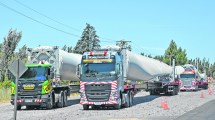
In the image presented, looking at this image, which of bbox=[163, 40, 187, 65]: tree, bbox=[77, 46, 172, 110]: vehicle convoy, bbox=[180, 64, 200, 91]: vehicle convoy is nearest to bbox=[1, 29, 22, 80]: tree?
bbox=[180, 64, 200, 91]: vehicle convoy

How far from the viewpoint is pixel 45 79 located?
23484 mm

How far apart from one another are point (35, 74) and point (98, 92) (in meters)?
3.77

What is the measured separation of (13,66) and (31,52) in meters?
12.3

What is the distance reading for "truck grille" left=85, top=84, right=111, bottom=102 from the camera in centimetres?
2373

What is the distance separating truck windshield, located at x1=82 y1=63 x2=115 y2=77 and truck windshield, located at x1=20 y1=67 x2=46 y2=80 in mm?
2373

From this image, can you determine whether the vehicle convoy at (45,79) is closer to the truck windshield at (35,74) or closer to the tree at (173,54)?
the truck windshield at (35,74)

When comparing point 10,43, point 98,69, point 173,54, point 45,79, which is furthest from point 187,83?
point 173,54

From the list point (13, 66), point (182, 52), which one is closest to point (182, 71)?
point (13, 66)

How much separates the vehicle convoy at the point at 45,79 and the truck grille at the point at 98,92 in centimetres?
227

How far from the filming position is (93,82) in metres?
23.8

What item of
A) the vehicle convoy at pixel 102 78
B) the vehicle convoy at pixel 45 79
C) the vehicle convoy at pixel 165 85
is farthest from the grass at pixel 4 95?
Result: the vehicle convoy at pixel 165 85

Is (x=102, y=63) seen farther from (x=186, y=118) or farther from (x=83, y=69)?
(x=186, y=118)

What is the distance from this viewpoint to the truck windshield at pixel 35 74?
923 inches

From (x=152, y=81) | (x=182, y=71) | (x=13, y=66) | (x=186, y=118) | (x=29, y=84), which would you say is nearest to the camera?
(x=13, y=66)
